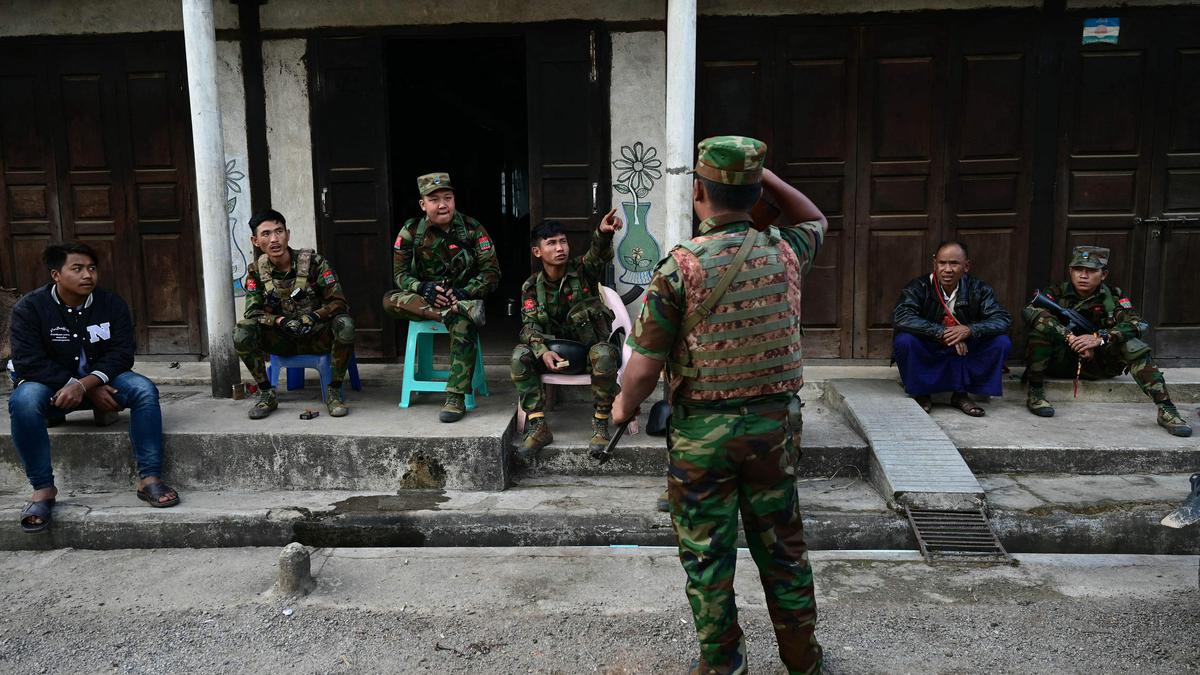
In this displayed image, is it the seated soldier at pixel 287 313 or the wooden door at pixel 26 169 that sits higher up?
the wooden door at pixel 26 169

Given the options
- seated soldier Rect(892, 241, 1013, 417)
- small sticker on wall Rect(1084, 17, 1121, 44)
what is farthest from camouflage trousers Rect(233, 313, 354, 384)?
small sticker on wall Rect(1084, 17, 1121, 44)

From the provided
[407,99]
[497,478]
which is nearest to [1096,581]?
[497,478]

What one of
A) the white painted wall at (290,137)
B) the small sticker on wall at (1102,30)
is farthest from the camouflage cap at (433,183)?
the small sticker on wall at (1102,30)

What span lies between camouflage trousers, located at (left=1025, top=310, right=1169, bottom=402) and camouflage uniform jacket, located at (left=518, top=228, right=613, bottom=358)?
2.99 m

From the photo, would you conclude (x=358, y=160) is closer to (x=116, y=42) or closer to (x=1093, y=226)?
(x=116, y=42)

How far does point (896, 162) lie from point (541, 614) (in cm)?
472

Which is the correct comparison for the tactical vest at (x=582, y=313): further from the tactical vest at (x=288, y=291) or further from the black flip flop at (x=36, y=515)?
the black flip flop at (x=36, y=515)

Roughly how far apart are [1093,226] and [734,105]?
9.71 feet

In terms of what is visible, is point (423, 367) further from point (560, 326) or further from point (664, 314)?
point (664, 314)

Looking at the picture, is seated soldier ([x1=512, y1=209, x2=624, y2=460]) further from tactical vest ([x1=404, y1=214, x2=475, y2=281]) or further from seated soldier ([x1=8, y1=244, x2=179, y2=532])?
seated soldier ([x1=8, y1=244, x2=179, y2=532])

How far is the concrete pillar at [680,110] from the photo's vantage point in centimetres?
530

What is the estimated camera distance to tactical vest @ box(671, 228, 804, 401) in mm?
2703

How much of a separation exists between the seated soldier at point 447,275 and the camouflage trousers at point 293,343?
0.36m

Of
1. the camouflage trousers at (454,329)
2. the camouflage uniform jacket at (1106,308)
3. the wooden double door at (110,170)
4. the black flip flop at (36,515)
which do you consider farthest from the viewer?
the wooden double door at (110,170)
